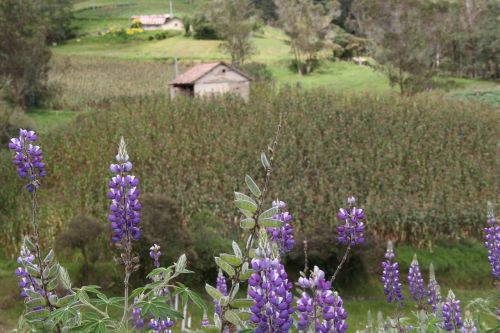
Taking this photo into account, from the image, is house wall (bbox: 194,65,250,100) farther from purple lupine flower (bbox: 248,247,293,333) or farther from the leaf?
purple lupine flower (bbox: 248,247,293,333)

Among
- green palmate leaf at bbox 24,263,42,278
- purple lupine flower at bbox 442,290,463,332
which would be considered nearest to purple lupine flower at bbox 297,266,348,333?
green palmate leaf at bbox 24,263,42,278

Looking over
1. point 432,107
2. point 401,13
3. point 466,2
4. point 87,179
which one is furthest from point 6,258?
point 466,2

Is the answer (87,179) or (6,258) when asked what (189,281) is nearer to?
(6,258)

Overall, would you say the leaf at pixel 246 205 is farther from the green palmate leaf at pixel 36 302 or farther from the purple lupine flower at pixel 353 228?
the purple lupine flower at pixel 353 228

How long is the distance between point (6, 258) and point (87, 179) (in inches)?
176

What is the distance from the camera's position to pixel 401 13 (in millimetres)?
42750

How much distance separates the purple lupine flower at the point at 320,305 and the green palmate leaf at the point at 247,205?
1.22 ft

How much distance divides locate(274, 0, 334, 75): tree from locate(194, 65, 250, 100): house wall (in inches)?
822

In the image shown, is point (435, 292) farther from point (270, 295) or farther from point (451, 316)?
point (270, 295)

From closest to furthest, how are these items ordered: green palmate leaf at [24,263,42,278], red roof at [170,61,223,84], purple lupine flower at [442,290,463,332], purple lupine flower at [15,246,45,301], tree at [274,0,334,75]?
green palmate leaf at [24,263,42,278], purple lupine flower at [15,246,45,301], purple lupine flower at [442,290,463,332], red roof at [170,61,223,84], tree at [274,0,334,75]

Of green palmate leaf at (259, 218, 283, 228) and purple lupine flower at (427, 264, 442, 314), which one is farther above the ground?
green palmate leaf at (259, 218, 283, 228)

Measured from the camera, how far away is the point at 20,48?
34.4 meters

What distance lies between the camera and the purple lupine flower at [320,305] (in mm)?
2602

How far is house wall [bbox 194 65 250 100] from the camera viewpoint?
35906mm
